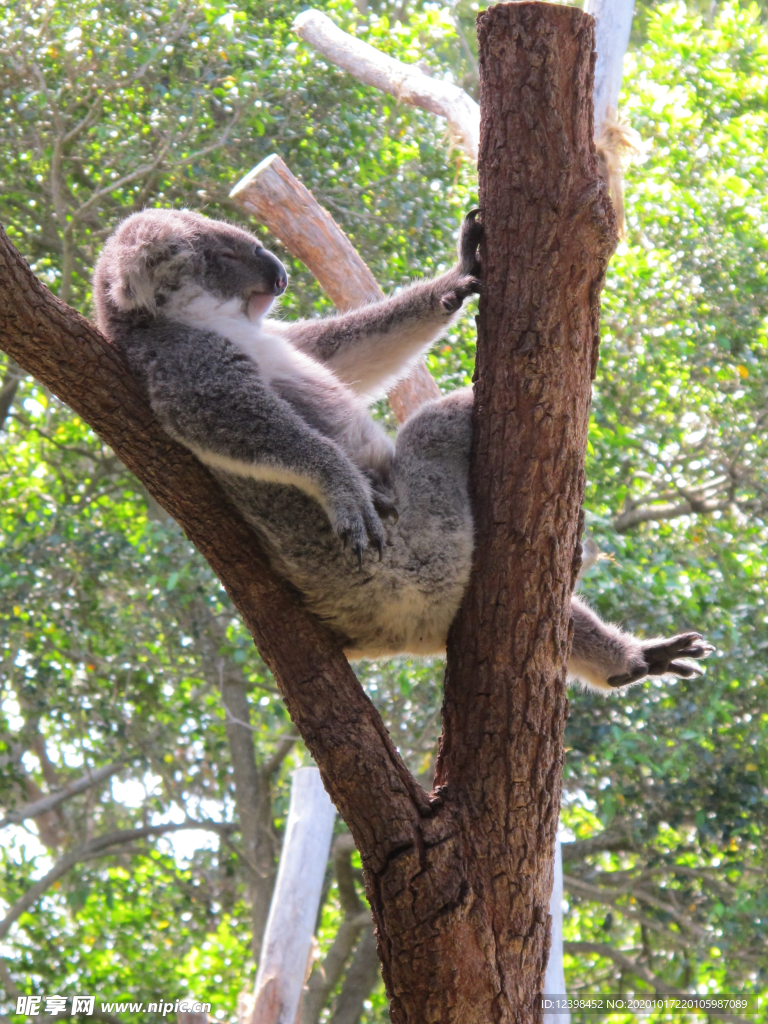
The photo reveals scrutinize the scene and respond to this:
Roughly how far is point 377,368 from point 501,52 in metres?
1.06

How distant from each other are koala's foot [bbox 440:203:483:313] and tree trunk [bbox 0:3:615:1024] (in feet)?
0.33

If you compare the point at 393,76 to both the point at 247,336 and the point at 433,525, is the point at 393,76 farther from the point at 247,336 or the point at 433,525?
the point at 433,525

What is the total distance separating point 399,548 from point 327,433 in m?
Answer: 0.41

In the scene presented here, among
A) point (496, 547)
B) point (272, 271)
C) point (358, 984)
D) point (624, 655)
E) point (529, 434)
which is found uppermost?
point (272, 271)

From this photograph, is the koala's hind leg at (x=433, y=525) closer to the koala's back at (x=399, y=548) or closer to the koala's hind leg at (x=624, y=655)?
the koala's back at (x=399, y=548)

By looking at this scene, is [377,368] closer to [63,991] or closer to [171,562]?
[171,562]

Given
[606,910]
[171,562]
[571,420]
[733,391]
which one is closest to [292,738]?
[171,562]

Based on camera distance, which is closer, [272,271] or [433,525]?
[433,525]

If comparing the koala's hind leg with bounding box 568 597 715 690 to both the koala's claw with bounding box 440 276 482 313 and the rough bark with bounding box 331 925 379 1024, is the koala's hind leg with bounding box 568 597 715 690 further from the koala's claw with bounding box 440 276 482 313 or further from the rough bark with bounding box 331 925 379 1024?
the rough bark with bounding box 331 925 379 1024

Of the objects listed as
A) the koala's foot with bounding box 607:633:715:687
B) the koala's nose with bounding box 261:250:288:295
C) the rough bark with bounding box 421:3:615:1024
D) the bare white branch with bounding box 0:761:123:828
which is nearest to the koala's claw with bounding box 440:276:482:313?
the rough bark with bounding box 421:3:615:1024

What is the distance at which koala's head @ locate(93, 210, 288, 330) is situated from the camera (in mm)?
2857

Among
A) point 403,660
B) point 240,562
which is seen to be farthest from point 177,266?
point 403,660

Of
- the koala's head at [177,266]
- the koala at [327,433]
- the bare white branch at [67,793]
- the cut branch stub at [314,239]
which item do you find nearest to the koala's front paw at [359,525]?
the koala at [327,433]

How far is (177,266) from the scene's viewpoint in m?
2.95
